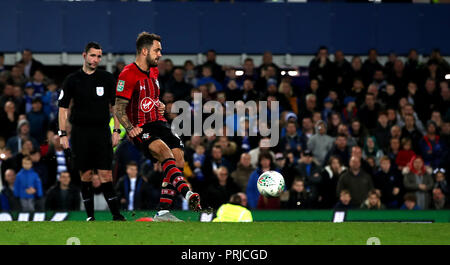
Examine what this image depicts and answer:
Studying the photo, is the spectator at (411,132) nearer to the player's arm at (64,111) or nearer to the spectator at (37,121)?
the spectator at (37,121)

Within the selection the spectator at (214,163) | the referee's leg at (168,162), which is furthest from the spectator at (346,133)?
the referee's leg at (168,162)

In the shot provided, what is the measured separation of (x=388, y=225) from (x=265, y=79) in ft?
36.6

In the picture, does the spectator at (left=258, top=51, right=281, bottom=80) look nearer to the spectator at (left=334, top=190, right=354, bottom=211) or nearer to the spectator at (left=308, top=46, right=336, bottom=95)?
the spectator at (left=308, top=46, right=336, bottom=95)

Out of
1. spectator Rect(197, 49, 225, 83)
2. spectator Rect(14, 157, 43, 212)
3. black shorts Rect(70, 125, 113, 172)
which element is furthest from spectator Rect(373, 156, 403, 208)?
black shorts Rect(70, 125, 113, 172)

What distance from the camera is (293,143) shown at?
19422mm

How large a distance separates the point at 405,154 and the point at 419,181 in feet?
3.14

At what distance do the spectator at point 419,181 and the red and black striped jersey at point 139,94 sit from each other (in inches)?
338

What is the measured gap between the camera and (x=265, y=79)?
22.0 m

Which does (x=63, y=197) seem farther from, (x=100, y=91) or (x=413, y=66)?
(x=413, y=66)

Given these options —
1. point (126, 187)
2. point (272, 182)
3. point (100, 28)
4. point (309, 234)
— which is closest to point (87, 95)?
point (272, 182)

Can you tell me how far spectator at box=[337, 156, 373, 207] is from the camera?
18.1 metres

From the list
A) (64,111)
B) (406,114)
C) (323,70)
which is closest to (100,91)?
(64,111)

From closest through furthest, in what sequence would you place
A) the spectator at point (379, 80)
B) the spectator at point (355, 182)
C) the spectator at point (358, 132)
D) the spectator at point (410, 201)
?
the spectator at point (355, 182)
the spectator at point (410, 201)
the spectator at point (358, 132)
the spectator at point (379, 80)

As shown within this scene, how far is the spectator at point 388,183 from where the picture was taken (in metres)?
18.7
